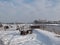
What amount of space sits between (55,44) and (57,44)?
373 millimetres

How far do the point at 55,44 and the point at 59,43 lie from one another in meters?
0.49

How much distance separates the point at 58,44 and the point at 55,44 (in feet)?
1.69

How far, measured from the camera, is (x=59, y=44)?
10516 mm

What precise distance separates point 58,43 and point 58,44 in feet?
0.62

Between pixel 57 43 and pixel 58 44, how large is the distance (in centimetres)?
29

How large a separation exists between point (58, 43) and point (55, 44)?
372 mm

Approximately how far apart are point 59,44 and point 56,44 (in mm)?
420

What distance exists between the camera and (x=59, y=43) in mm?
10672

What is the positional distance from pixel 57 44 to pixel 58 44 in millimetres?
142

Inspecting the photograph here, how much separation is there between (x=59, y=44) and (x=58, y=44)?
0.32 feet

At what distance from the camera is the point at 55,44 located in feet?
36.4

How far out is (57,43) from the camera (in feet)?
35.7

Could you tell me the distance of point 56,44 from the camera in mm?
10906
